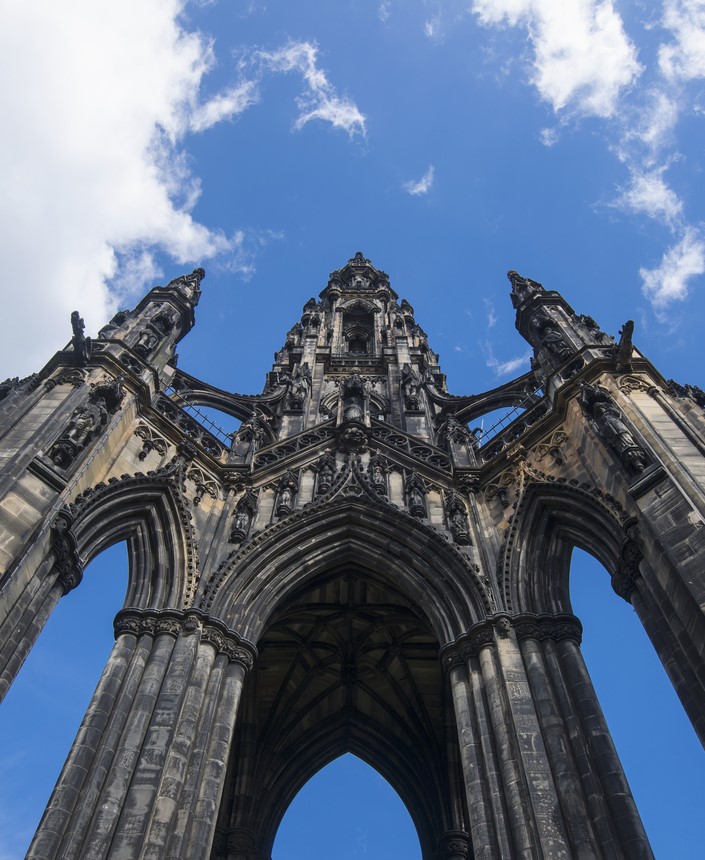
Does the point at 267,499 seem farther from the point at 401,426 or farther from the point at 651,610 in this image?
the point at 651,610

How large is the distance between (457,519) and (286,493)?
335 cm

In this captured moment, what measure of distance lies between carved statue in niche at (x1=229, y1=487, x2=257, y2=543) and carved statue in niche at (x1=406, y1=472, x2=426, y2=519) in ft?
9.68

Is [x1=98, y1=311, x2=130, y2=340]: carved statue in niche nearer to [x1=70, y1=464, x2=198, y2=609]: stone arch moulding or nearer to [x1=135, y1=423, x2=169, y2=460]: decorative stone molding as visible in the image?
[x1=135, y1=423, x2=169, y2=460]: decorative stone molding

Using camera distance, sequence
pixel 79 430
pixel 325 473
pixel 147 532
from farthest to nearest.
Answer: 1. pixel 325 473
2. pixel 147 532
3. pixel 79 430

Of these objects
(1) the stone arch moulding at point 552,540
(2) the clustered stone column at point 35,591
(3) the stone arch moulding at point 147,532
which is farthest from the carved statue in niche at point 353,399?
(2) the clustered stone column at point 35,591

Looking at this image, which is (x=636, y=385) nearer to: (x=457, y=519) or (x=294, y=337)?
(x=457, y=519)

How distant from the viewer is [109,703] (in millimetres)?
10031

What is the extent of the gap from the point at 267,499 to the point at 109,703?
17.7 ft

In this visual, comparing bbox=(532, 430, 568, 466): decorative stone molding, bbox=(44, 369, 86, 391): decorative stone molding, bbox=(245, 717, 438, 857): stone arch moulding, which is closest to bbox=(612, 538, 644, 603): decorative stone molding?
bbox=(532, 430, 568, 466): decorative stone molding

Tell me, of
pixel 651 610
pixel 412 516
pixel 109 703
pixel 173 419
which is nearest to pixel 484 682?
pixel 651 610

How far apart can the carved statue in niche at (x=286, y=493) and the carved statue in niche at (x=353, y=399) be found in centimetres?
242

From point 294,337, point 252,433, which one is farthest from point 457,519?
point 294,337

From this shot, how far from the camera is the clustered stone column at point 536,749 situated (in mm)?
8641

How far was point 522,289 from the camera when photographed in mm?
19312
